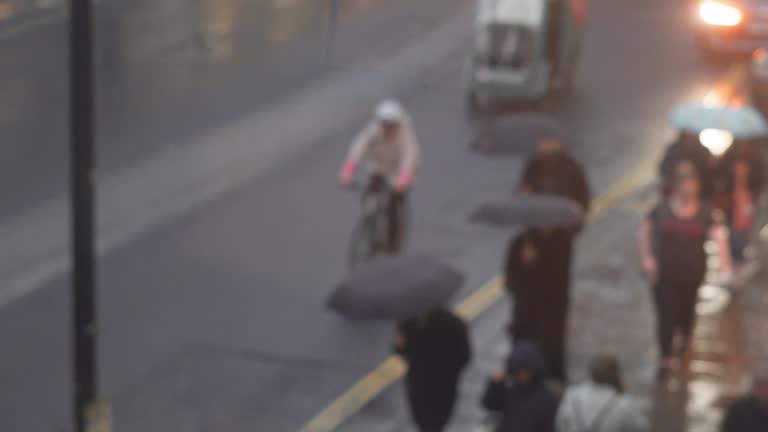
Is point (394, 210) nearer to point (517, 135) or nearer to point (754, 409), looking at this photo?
point (517, 135)

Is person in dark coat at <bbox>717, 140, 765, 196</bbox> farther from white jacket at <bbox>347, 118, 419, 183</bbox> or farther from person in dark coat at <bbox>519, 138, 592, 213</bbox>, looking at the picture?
white jacket at <bbox>347, 118, 419, 183</bbox>

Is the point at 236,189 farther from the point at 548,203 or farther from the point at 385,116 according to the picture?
the point at 548,203

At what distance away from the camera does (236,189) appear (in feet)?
58.0

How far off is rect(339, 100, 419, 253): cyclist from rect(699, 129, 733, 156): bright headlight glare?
244 cm

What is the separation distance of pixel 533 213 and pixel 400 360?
2.25 metres

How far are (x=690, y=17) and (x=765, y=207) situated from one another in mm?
12808

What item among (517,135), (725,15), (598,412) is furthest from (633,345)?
(725,15)

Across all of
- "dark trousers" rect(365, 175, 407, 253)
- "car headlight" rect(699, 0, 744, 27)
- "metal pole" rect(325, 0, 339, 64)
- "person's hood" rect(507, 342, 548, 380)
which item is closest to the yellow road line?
"dark trousers" rect(365, 175, 407, 253)

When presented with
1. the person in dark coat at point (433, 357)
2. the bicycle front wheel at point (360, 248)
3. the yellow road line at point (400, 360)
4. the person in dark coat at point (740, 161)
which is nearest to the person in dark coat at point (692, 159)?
the person in dark coat at point (740, 161)

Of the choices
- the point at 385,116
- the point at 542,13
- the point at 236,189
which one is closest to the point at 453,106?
the point at 542,13

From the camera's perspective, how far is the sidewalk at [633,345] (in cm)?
1090

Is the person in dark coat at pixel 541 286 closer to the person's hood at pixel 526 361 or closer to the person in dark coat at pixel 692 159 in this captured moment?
the person in dark coat at pixel 692 159

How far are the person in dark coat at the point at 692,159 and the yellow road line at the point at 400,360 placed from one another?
210cm

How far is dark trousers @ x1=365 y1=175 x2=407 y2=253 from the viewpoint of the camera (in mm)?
13688
